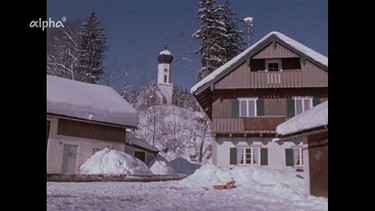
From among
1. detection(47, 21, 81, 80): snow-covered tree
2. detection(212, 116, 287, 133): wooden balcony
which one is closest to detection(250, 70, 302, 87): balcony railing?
detection(212, 116, 287, 133): wooden balcony

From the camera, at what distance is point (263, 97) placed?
19.4 metres

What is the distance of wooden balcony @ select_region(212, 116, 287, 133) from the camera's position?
18.5 metres

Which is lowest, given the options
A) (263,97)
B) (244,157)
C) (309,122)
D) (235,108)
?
(244,157)

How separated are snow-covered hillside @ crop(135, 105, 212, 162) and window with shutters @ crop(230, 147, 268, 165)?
1851cm

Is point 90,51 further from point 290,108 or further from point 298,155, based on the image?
point 298,155

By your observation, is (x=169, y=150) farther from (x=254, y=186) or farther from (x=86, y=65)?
(x=254, y=186)

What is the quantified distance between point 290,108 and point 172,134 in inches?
990

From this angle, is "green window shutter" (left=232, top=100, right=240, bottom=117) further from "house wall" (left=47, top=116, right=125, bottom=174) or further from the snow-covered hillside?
the snow-covered hillside

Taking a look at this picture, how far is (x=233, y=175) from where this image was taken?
47.2 feet

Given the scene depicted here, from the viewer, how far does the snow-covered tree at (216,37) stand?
27406mm

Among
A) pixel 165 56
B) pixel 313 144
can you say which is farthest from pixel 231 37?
pixel 165 56

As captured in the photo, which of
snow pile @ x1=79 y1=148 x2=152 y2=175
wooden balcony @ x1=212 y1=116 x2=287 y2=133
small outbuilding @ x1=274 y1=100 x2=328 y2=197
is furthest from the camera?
wooden balcony @ x1=212 y1=116 x2=287 y2=133
